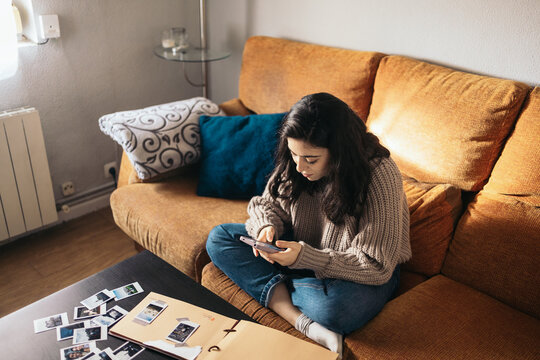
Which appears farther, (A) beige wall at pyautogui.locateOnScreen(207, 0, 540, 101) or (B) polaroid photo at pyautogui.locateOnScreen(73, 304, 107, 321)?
(A) beige wall at pyautogui.locateOnScreen(207, 0, 540, 101)

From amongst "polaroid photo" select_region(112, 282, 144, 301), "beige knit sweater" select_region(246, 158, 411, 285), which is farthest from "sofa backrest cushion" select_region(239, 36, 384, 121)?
"polaroid photo" select_region(112, 282, 144, 301)

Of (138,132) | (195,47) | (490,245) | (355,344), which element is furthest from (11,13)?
(490,245)

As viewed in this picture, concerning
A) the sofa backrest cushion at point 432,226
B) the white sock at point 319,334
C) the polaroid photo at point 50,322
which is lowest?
the white sock at point 319,334

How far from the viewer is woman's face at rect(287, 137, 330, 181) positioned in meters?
1.21

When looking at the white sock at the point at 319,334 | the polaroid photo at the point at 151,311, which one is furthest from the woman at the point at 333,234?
the polaroid photo at the point at 151,311

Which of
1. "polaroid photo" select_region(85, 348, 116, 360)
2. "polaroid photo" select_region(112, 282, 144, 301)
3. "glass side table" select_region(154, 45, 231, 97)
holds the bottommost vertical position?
"polaroid photo" select_region(85, 348, 116, 360)

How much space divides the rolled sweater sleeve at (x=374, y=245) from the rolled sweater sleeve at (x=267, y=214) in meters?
0.21

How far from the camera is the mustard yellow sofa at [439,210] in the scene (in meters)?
1.22

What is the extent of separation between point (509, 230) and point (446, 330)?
0.37 meters

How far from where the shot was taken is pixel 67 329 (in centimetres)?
113

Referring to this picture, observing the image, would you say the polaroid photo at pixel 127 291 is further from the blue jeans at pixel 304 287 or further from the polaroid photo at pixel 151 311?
the blue jeans at pixel 304 287

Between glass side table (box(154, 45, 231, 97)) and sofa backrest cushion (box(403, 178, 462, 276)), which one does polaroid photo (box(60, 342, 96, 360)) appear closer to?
sofa backrest cushion (box(403, 178, 462, 276))

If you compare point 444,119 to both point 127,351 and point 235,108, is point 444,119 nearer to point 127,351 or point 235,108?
point 235,108

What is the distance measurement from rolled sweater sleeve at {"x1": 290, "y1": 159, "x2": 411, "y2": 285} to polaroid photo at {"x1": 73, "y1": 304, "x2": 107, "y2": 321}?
0.51 metres
